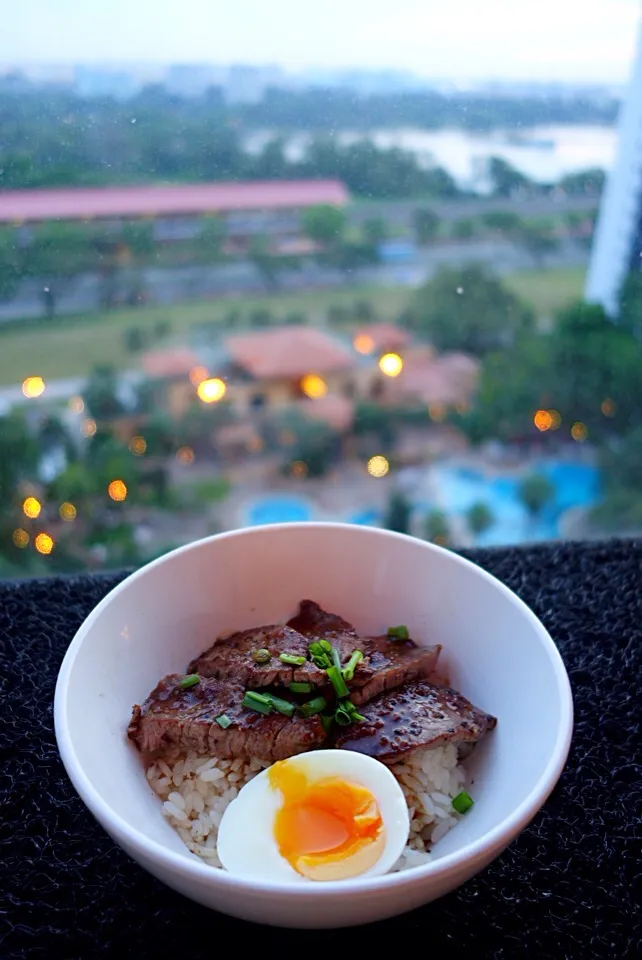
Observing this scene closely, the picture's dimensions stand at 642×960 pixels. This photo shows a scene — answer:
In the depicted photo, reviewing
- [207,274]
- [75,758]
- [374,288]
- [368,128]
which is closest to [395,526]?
[374,288]

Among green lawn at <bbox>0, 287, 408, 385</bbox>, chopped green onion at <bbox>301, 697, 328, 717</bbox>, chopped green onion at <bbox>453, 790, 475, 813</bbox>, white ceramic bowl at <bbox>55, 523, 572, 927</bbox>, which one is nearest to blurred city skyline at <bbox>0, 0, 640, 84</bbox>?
green lawn at <bbox>0, 287, 408, 385</bbox>

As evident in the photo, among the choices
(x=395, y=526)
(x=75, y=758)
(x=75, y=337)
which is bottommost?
(x=395, y=526)

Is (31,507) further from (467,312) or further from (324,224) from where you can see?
(467,312)

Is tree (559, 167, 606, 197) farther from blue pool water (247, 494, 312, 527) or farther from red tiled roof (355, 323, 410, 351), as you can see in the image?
blue pool water (247, 494, 312, 527)

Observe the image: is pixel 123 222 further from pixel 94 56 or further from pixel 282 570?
pixel 282 570

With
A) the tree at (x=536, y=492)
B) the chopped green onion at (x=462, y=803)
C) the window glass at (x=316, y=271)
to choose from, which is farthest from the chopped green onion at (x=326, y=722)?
the tree at (x=536, y=492)

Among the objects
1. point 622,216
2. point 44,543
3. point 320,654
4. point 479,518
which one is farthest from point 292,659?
point 622,216

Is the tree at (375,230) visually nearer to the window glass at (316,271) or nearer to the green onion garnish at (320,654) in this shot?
the window glass at (316,271)
